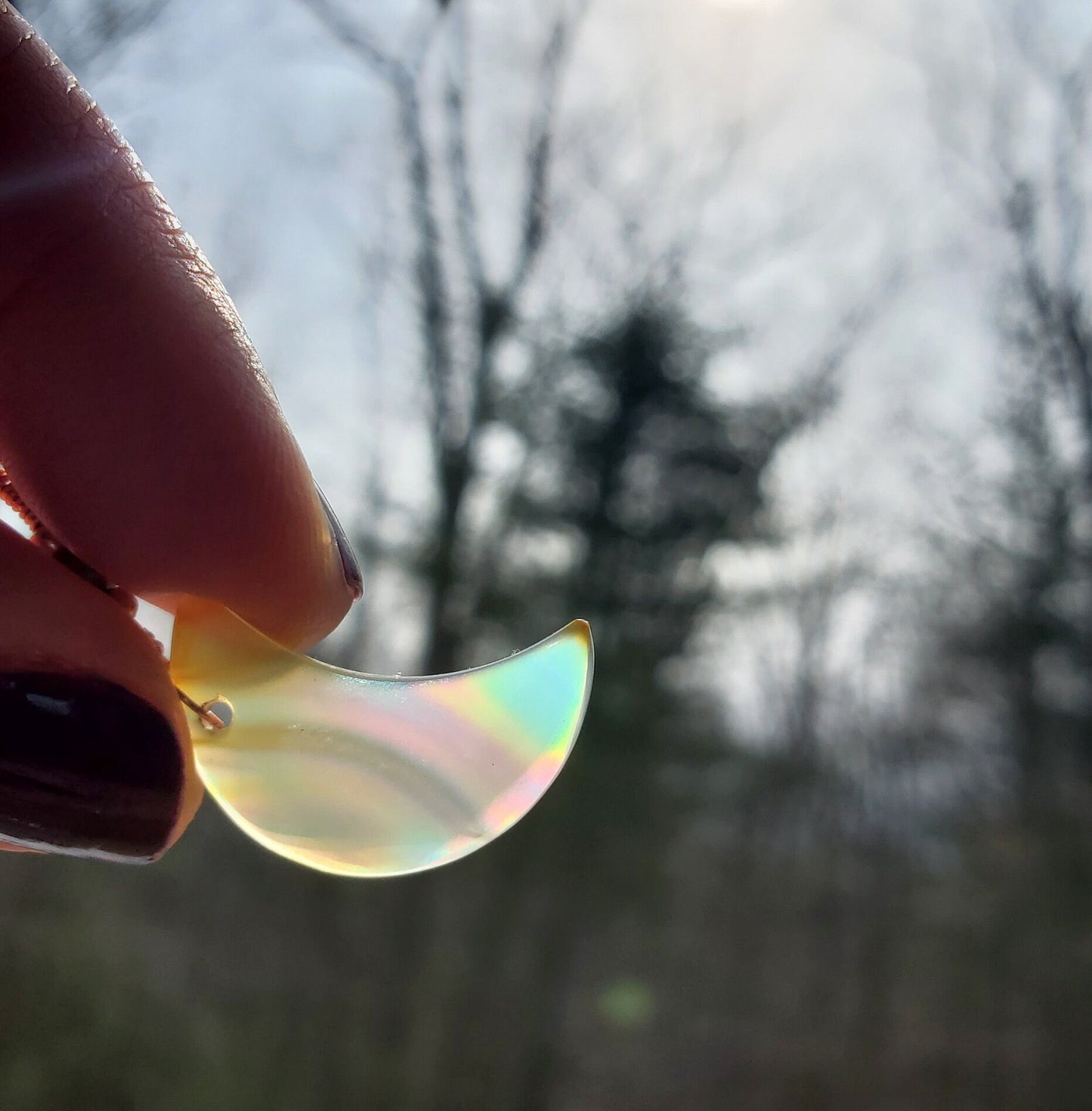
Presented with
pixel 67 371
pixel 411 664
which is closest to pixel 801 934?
pixel 411 664

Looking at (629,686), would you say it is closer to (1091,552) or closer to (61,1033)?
(1091,552)

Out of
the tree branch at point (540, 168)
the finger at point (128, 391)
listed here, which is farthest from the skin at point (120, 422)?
the tree branch at point (540, 168)

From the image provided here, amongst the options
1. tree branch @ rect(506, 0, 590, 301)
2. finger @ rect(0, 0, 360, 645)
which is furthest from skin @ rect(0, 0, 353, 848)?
tree branch @ rect(506, 0, 590, 301)

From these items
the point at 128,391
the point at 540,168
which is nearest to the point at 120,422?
the point at 128,391

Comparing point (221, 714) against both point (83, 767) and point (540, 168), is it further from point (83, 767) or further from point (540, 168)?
point (540, 168)

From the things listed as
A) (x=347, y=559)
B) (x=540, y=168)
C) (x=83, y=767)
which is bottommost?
(x=83, y=767)
